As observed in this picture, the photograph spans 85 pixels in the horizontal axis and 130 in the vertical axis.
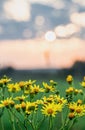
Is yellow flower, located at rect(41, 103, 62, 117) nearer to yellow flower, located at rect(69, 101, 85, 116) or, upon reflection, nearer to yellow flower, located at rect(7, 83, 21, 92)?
yellow flower, located at rect(69, 101, 85, 116)

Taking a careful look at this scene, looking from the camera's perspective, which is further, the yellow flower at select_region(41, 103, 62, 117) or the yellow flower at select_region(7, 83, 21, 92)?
the yellow flower at select_region(7, 83, 21, 92)

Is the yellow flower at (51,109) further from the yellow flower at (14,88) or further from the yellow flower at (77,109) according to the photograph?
the yellow flower at (14,88)

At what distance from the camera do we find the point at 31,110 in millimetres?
2688

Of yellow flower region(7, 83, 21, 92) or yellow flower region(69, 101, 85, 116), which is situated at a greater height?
yellow flower region(7, 83, 21, 92)

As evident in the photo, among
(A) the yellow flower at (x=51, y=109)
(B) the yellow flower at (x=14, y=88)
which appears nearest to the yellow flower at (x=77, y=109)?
(A) the yellow flower at (x=51, y=109)

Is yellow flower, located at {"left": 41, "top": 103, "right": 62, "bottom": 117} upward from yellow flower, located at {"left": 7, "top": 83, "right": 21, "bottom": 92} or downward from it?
downward

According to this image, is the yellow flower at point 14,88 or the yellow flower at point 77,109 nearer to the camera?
the yellow flower at point 77,109

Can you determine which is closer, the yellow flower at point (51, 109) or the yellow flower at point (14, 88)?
the yellow flower at point (51, 109)

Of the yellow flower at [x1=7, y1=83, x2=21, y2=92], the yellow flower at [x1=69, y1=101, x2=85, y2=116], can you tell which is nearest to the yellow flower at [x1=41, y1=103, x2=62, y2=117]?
the yellow flower at [x1=69, y1=101, x2=85, y2=116]

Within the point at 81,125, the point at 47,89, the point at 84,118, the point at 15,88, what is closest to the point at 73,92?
the point at 47,89

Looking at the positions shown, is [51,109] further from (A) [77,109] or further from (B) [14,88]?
(B) [14,88]

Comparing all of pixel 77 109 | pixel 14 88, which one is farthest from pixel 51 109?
pixel 14 88

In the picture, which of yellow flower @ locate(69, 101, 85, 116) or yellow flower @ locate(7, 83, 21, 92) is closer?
yellow flower @ locate(69, 101, 85, 116)

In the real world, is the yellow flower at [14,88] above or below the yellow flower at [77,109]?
above
